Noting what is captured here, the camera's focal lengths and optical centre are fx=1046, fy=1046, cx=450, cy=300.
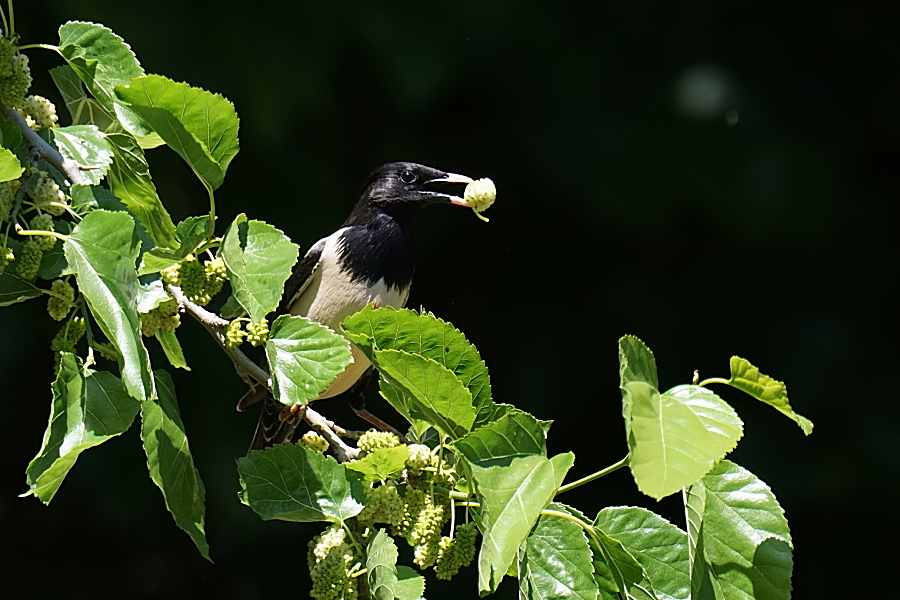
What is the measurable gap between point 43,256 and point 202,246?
0.72 feet

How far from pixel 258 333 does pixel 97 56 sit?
0.43m

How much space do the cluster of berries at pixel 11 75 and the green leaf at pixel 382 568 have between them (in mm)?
736

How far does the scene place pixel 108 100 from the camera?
1.33m

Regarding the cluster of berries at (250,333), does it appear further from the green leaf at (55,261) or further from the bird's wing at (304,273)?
the bird's wing at (304,273)

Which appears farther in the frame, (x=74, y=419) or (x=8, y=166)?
(x=74, y=419)

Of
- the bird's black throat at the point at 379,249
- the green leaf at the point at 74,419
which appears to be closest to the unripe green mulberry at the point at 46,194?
the green leaf at the point at 74,419

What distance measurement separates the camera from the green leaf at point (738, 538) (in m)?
1.19

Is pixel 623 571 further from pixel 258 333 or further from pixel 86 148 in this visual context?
pixel 86 148

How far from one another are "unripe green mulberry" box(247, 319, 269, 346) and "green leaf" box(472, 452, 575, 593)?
0.39 metres

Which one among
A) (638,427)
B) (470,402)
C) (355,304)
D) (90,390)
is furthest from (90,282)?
(355,304)

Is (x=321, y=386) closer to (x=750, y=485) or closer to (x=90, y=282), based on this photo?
(x=90, y=282)

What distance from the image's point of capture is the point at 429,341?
1.23 metres

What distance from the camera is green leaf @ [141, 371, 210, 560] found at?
124 cm

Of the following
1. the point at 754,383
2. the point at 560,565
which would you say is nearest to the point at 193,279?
the point at 560,565
